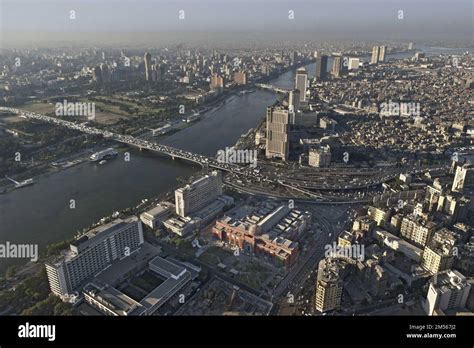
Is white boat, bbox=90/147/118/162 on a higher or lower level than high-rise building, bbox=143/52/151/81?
lower

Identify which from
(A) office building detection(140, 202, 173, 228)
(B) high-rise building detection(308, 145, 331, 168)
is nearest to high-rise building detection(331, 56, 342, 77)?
(B) high-rise building detection(308, 145, 331, 168)

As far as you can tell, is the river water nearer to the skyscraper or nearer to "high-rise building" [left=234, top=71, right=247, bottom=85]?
"high-rise building" [left=234, top=71, right=247, bottom=85]

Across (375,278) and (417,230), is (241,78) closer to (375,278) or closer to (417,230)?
(417,230)

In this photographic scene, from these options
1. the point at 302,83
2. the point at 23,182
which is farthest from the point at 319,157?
the point at 302,83

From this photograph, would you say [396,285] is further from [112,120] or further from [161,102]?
[161,102]

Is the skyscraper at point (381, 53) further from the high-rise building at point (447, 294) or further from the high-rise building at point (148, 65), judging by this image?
the high-rise building at point (447, 294)
